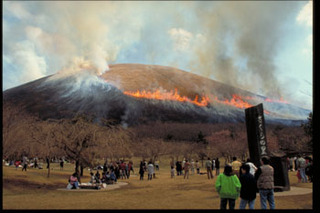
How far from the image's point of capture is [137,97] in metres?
146

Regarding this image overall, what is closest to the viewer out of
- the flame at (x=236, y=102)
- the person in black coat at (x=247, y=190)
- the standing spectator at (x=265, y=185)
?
the person in black coat at (x=247, y=190)

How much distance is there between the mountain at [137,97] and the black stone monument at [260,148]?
105 m

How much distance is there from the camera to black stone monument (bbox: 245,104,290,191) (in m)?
16.3

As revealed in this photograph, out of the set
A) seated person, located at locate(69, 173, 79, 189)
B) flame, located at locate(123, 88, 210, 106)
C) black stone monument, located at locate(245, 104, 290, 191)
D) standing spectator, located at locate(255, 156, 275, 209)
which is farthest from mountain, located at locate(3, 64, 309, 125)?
standing spectator, located at locate(255, 156, 275, 209)

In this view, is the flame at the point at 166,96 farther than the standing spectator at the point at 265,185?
Yes

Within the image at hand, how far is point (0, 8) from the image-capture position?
36.8 ft

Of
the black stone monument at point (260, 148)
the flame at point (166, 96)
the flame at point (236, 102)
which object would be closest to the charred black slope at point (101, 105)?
the flame at point (166, 96)

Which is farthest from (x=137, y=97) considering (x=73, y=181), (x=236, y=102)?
(x=73, y=181)

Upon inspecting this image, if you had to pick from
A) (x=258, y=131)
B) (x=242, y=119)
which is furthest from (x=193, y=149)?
(x=242, y=119)

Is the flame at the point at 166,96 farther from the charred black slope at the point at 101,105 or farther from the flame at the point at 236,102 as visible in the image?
the flame at the point at 236,102

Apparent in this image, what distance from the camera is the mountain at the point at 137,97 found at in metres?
129

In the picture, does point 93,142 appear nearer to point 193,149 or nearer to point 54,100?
point 193,149

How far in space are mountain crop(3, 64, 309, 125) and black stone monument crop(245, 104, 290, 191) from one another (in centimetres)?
10485

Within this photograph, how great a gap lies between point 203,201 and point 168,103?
419 ft
